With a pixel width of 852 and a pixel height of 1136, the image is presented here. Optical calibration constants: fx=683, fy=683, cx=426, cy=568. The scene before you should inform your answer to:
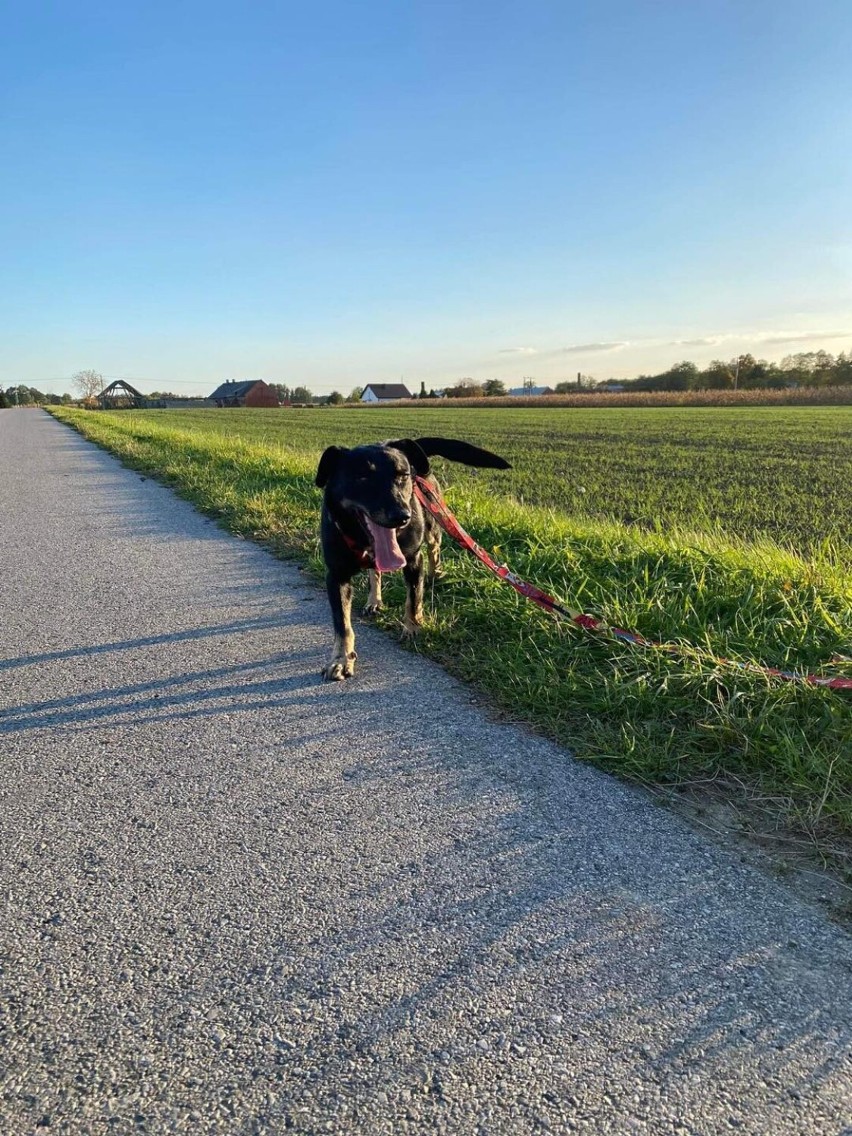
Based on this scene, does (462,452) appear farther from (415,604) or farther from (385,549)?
(385,549)

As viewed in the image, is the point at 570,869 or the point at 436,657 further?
the point at 436,657

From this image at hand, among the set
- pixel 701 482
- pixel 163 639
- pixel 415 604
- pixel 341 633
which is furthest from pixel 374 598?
pixel 701 482

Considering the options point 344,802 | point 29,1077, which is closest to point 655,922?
point 344,802

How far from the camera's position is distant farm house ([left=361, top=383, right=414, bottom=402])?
134000 millimetres

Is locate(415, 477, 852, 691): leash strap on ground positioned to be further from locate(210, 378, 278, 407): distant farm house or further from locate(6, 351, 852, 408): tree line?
locate(210, 378, 278, 407): distant farm house

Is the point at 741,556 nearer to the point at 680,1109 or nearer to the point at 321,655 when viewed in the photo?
the point at 321,655

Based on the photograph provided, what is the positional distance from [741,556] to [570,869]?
11.3 ft

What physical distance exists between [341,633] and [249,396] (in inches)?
4950

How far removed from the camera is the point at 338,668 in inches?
146

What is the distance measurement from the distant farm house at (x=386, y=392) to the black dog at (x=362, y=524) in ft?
435

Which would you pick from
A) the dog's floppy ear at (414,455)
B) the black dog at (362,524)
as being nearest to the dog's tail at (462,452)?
the dog's floppy ear at (414,455)

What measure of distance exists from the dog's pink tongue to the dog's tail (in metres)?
1.03

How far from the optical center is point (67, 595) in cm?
529

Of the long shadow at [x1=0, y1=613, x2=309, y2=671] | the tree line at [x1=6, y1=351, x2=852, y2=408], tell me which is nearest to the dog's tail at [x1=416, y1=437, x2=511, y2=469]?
the long shadow at [x1=0, y1=613, x2=309, y2=671]
